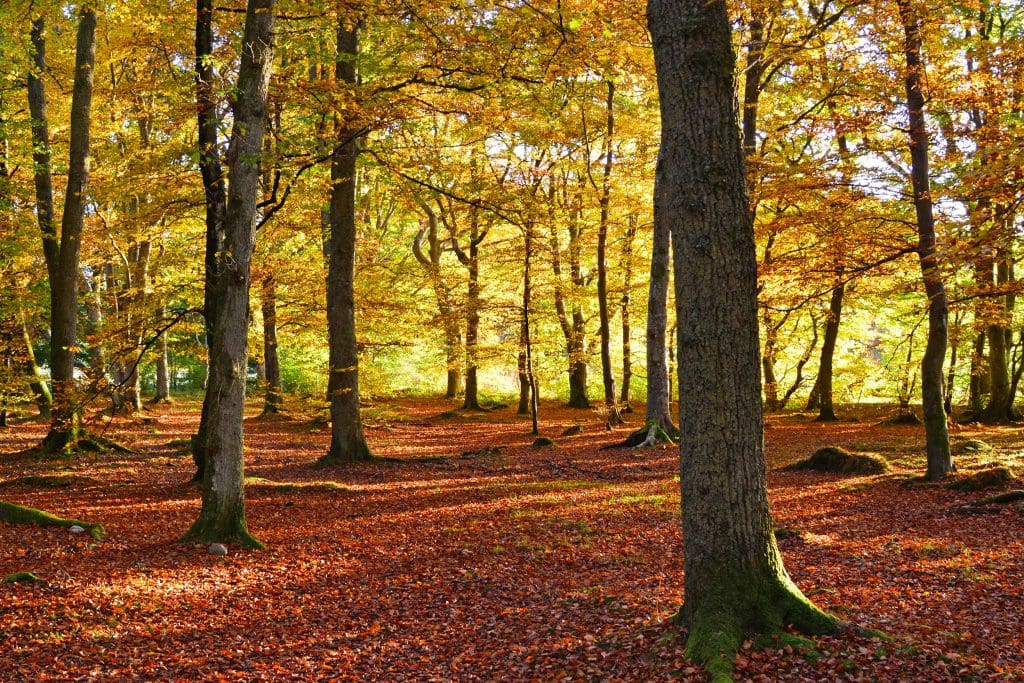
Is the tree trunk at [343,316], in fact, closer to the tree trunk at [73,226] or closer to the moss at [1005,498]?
the tree trunk at [73,226]

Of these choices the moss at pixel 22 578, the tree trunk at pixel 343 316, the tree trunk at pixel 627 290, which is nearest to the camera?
the moss at pixel 22 578

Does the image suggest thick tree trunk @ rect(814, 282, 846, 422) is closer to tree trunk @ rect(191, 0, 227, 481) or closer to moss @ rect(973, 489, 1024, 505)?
moss @ rect(973, 489, 1024, 505)

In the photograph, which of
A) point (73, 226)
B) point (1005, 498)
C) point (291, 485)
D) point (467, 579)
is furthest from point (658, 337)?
point (73, 226)

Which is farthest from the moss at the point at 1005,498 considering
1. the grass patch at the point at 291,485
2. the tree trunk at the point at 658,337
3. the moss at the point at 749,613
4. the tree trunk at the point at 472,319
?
the tree trunk at the point at 472,319

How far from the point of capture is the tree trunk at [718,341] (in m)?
4.51

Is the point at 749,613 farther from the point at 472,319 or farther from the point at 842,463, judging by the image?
the point at 472,319

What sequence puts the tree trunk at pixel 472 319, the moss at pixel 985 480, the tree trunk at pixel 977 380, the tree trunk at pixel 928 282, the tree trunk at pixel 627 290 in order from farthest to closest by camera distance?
the tree trunk at pixel 627 290, the tree trunk at pixel 472 319, the tree trunk at pixel 977 380, the tree trunk at pixel 928 282, the moss at pixel 985 480

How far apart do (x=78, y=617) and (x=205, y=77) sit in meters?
8.18

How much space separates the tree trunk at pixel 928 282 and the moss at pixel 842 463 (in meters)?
1.34

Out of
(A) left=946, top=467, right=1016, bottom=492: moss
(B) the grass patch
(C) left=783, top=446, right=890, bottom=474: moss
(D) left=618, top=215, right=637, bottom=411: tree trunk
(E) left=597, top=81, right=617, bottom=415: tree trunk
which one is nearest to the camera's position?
(A) left=946, top=467, right=1016, bottom=492: moss

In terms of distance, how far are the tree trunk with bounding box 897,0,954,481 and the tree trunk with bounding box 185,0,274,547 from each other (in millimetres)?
9082

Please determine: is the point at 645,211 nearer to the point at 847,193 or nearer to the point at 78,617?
the point at 847,193

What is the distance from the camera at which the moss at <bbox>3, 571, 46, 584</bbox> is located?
6.36 m

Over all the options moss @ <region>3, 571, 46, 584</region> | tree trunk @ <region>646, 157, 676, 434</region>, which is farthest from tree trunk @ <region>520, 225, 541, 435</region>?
moss @ <region>3, 571, 46, 584</region>
